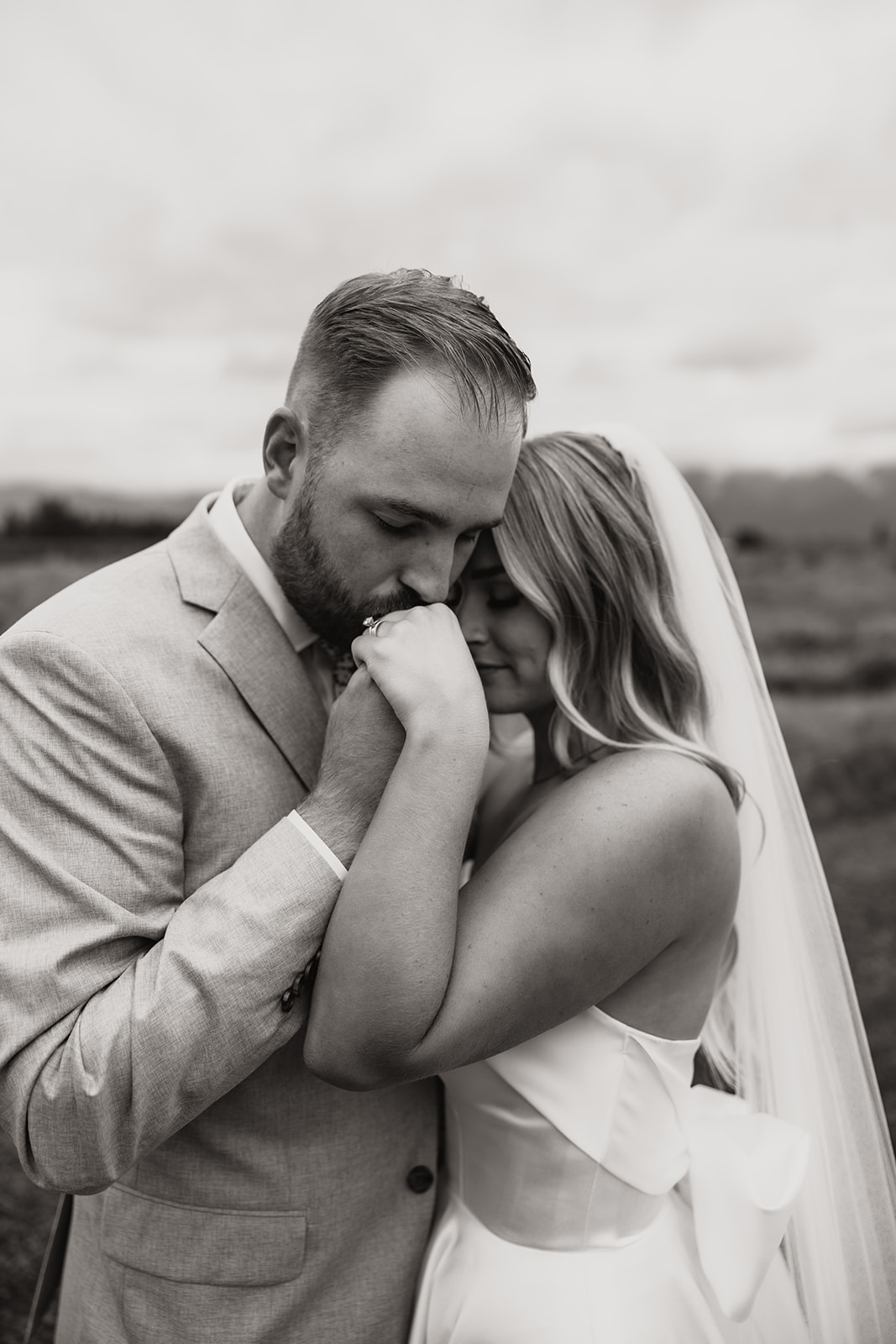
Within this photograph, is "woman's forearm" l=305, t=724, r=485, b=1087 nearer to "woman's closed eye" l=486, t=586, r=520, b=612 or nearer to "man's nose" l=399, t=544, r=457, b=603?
"man's nose" l=399, t=544, r=457, b=603

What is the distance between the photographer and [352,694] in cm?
175

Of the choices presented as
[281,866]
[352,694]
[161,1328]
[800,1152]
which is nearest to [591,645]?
[352,694]

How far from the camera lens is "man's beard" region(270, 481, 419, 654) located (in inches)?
72.6

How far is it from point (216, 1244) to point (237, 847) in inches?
28.3

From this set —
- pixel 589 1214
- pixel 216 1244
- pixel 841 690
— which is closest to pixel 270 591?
pixel 216 1244

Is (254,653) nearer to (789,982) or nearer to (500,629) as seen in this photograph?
(500,629)

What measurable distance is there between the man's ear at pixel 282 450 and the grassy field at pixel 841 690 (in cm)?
415

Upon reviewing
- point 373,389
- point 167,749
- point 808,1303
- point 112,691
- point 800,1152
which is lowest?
→ point 808,1303

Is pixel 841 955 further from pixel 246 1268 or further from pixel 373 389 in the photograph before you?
pixel 373 389

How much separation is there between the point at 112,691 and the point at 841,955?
5.64ft

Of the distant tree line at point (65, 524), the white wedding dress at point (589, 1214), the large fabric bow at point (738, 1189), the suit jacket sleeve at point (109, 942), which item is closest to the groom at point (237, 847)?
the suit jacket sleeve at point (109, 942)

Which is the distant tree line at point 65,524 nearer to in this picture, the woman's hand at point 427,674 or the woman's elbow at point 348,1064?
the woman's hand at point 427,674

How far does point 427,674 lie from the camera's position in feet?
5.70

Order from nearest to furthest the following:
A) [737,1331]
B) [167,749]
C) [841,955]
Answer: [167,749], [737,1331], [841,955]
